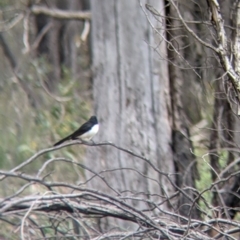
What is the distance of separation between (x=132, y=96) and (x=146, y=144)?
0.33 metres

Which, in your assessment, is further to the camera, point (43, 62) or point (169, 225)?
point (43, 62)

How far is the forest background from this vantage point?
366cm

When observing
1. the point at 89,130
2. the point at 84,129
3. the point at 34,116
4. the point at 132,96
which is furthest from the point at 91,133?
the point at 34,116

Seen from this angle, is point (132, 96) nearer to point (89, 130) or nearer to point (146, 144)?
point (146, 144)

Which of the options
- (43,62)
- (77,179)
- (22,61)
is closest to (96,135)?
(77,179)

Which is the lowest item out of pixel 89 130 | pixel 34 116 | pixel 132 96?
pixel 34 116

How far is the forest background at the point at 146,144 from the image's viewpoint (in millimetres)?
3655

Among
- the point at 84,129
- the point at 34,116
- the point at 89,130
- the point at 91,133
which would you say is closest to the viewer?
the point at 91,133

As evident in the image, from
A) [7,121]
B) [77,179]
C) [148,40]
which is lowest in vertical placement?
[77,179]

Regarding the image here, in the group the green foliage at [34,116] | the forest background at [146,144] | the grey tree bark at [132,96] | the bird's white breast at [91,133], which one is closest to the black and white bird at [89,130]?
the bird's white breast at [91,133]

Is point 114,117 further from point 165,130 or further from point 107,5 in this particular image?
point 107,5

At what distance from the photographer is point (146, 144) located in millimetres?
5223

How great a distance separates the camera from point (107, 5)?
5289 mm

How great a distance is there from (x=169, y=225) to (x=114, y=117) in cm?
161
